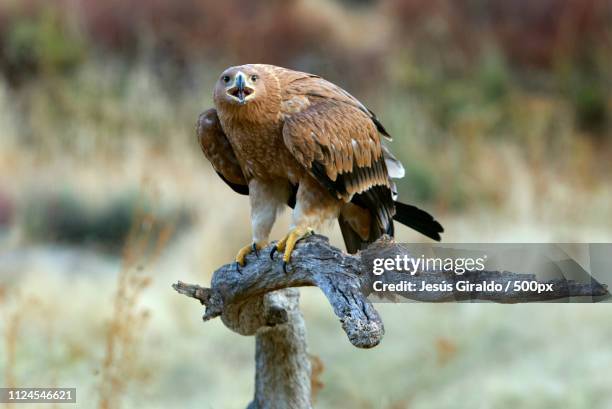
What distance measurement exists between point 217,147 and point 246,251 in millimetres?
438

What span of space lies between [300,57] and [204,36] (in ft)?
4.56

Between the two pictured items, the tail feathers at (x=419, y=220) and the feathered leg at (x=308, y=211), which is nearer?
the feathered leg at (x=308, y=211)

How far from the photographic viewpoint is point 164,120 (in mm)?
10539

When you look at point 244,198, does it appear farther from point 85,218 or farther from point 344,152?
point 344,152

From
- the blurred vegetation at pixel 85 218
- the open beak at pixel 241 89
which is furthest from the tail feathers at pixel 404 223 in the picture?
the blurred vegetation at pixel 85 218

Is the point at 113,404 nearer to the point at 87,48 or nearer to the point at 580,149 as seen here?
the point at 580,149

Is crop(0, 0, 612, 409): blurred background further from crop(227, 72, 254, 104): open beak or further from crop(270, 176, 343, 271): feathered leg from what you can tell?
crop(227, 72, 254, 104): open beak

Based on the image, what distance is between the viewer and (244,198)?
27.7 ft

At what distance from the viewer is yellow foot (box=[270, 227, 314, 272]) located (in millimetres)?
3207

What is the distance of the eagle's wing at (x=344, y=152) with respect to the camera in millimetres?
3252

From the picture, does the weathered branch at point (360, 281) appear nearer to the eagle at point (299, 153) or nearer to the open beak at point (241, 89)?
the eagle at point (299, 153)

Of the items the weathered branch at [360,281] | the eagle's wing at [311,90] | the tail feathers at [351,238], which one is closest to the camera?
the weathered branch at [360,281]

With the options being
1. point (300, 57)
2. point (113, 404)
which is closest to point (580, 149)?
point (300, 57)

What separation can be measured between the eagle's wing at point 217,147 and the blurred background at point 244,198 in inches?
26.3
